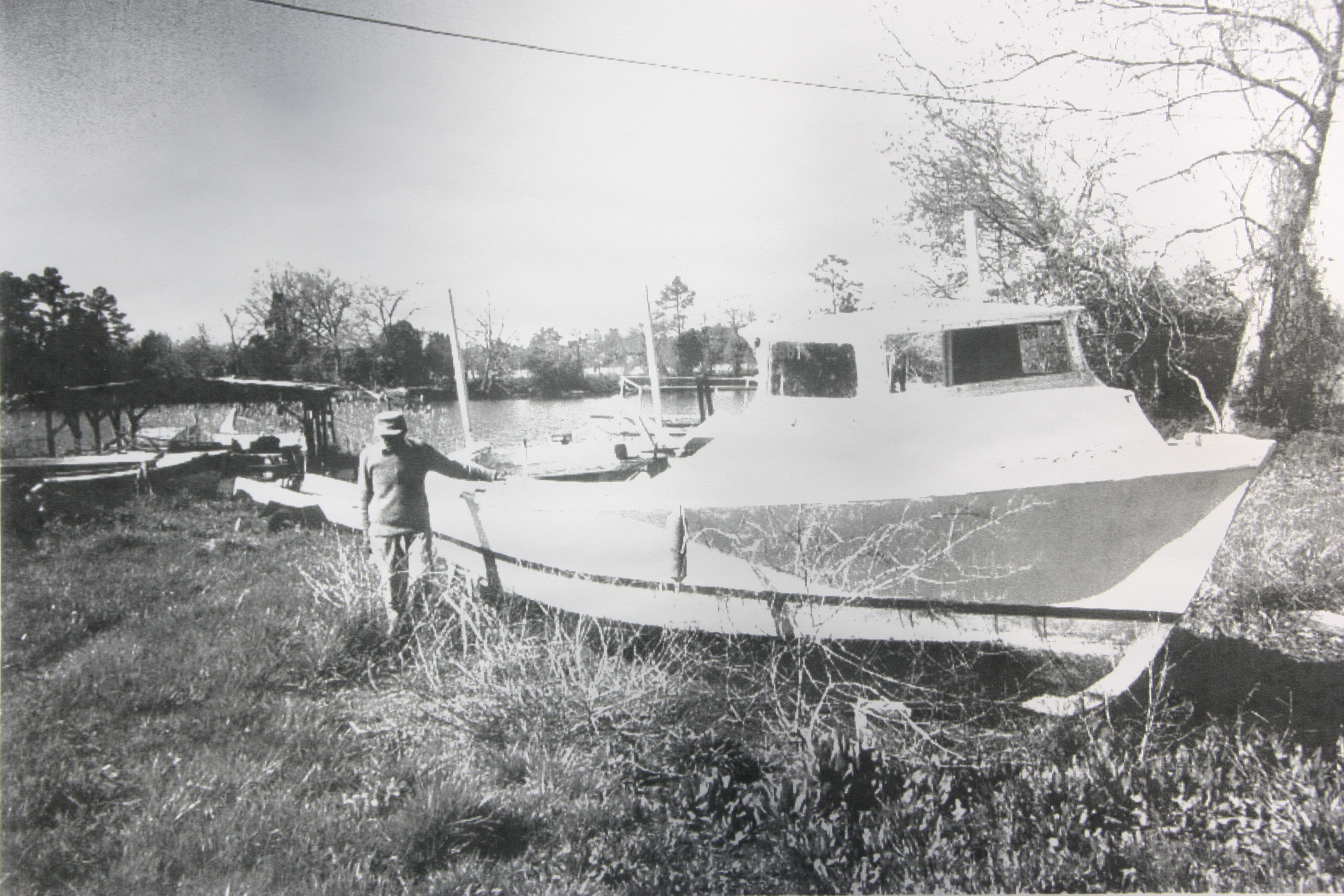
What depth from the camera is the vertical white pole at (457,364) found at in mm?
2162

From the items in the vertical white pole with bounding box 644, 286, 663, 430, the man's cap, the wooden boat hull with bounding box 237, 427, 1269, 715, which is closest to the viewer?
the wooden boat hull with bounding box 237, 427, 1269, 715

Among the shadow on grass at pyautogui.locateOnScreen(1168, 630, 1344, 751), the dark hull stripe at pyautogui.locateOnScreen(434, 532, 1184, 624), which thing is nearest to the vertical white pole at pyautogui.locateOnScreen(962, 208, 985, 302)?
the dark hull stripe at pyautogui.locateOnScreen(434, 532, 1184, 624)

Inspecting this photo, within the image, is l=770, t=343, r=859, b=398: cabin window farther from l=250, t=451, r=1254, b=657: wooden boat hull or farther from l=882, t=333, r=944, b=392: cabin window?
l=250, t=451, r=1254, b=657: wooden boat hull

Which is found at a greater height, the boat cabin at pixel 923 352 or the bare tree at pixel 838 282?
the bare tree at pixel 838 282

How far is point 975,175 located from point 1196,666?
1970mm

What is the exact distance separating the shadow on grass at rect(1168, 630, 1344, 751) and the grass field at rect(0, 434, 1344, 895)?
0.04ft

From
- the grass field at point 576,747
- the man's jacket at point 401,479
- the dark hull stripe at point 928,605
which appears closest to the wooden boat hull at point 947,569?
the dark hull stripe at point 928,605

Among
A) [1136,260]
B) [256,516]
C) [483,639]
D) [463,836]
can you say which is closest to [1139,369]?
[1136,260]

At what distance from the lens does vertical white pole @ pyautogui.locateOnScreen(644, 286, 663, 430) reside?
203 cm

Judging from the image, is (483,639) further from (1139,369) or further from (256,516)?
(1139,369)

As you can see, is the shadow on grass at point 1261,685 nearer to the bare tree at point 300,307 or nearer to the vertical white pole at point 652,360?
the vertical white pole at point 652,360

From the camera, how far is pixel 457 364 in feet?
7.09

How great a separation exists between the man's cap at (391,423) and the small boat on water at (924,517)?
21.2 inches

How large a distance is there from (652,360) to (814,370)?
0.56m
